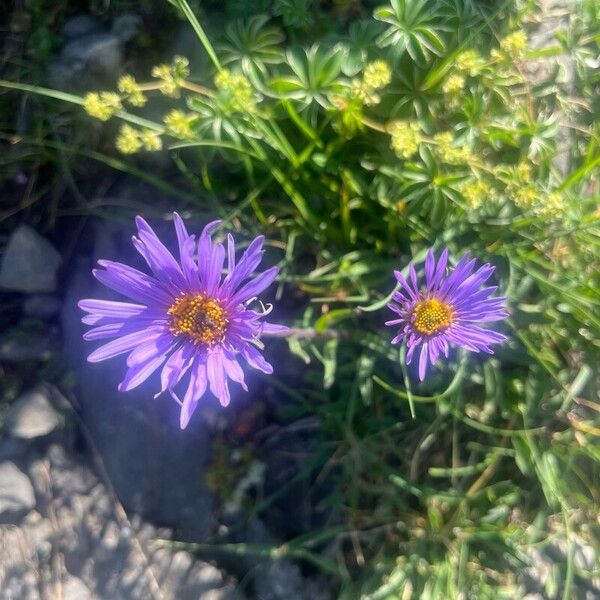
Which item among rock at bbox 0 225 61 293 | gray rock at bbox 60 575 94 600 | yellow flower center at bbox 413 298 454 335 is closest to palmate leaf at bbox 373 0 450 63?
yellow flower center at bbox 413 298 454 335

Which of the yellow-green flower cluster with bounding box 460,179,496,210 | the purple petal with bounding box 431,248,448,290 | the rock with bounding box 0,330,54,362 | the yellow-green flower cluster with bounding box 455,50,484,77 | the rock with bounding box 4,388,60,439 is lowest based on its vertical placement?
the rock with bounding box 4,388,60,439

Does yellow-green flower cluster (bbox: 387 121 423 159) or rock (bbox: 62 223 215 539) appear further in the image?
rock (bbox: 62 223 215 539)

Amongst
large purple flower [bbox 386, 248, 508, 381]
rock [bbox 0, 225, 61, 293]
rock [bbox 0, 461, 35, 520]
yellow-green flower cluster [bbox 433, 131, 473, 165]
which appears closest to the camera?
large purple flower [bbox 386, 248, 508, 381]

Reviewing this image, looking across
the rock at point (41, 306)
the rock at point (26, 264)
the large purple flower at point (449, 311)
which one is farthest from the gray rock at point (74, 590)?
the large purple flower at point (449, 311)

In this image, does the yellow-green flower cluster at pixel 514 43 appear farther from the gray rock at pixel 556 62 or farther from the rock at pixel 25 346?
the rock at pixel 25 346

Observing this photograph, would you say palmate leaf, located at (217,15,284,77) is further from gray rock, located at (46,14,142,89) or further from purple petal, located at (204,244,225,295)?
purple petal, located at (204,244,225,295)

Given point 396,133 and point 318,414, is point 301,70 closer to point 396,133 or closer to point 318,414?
point 396,133

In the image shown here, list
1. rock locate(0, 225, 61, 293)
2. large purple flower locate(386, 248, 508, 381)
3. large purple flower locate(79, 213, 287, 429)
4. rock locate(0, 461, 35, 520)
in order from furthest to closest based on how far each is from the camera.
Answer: rock locate(0, 225, 61, 293), rock locate(0, 461, 35, 520), large purple flower locate(386, 248, 508, 381), large purple flower locate(79, 213, 287, 429)

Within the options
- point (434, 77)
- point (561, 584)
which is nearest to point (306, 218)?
point (434, 77)

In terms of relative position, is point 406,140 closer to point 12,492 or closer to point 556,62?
point 556,62
